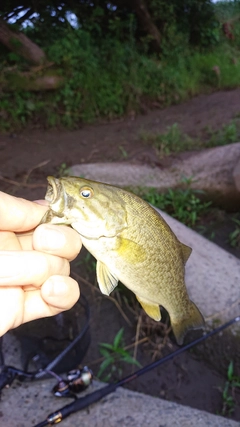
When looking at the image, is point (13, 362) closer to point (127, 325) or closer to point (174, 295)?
point (127, 325)

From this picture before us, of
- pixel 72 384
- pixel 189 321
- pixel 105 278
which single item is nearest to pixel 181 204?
pixel 72 384

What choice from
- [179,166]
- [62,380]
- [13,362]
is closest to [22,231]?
[62,380]

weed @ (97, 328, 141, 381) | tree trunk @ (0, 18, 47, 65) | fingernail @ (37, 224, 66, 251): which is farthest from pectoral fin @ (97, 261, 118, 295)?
tree trunk @ (0, 18, 47, 65)

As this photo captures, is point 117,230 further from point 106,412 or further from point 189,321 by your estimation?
point 106,412

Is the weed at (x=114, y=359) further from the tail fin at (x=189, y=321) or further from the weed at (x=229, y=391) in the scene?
the tail fin at (x=189, y=321)

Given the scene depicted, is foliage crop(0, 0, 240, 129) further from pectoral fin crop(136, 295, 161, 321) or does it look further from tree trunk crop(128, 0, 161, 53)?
pectoral fin crop(136, 295, 161, 321)

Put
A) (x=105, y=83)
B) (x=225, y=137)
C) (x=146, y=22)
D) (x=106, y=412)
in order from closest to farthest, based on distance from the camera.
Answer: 1. (x=106, y=412)
2. (x=225, y=137)
3. (x=105, y=83)
4. (x=146, y=22)
